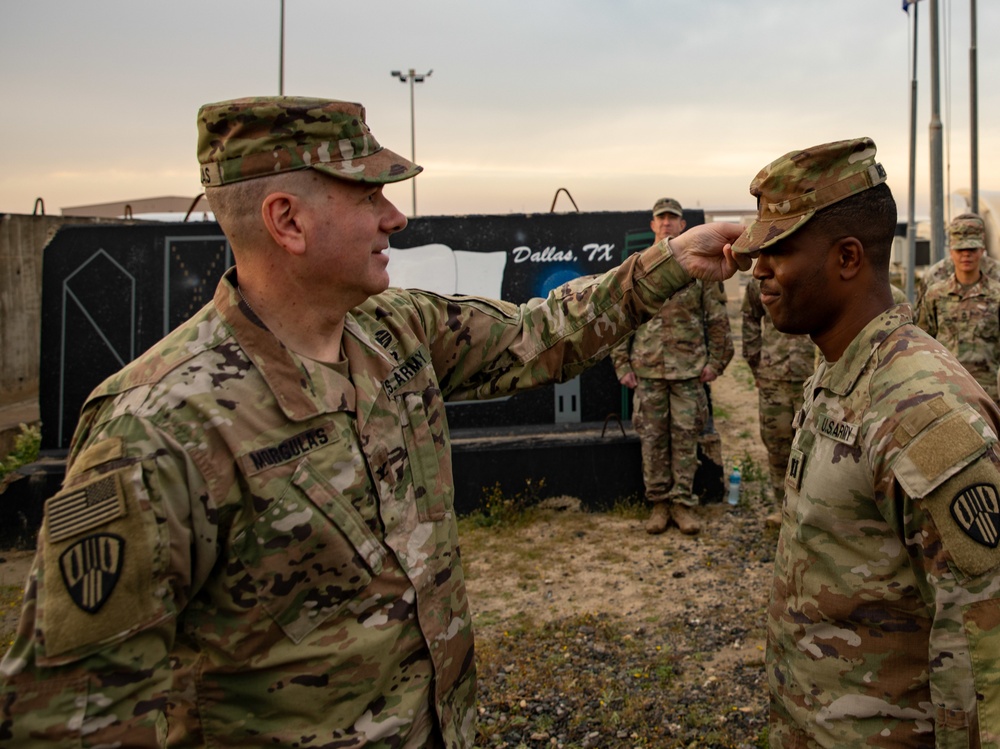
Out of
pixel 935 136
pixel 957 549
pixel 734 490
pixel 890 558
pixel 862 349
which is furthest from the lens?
pixel 935 136

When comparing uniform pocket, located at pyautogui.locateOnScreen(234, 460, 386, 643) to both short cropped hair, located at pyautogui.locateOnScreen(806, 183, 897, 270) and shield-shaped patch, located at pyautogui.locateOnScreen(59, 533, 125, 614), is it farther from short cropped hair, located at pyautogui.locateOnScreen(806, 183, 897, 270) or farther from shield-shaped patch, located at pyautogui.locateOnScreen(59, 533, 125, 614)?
A: short cropped hair, located at pyautogui.locateOnScreen(806, 183, 897, 270)

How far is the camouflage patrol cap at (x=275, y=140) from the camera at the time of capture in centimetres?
182

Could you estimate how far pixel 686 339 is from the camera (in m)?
6.42

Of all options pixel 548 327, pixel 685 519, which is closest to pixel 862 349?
pixel 548 327

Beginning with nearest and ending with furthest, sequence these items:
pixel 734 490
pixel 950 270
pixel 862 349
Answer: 1. pixel 862 349
2. pixel 734 490
3. pixel 950 270

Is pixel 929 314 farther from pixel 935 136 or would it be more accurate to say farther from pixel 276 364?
pixel 276 364

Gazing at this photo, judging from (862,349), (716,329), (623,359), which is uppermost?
(716,329)

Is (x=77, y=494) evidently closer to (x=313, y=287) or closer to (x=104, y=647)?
(x=104, y=647)

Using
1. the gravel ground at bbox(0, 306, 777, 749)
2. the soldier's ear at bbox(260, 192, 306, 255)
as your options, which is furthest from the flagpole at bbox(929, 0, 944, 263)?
the soldier's ear at bbox(260, 192, 306, 255)

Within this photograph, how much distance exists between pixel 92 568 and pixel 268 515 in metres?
0.35

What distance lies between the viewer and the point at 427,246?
7.29 metres

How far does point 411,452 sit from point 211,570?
0.55m

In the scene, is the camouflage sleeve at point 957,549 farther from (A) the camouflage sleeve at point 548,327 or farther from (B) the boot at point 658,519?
(B) the boot at point 658,519

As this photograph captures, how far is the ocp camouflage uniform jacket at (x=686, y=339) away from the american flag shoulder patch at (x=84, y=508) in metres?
5.24
